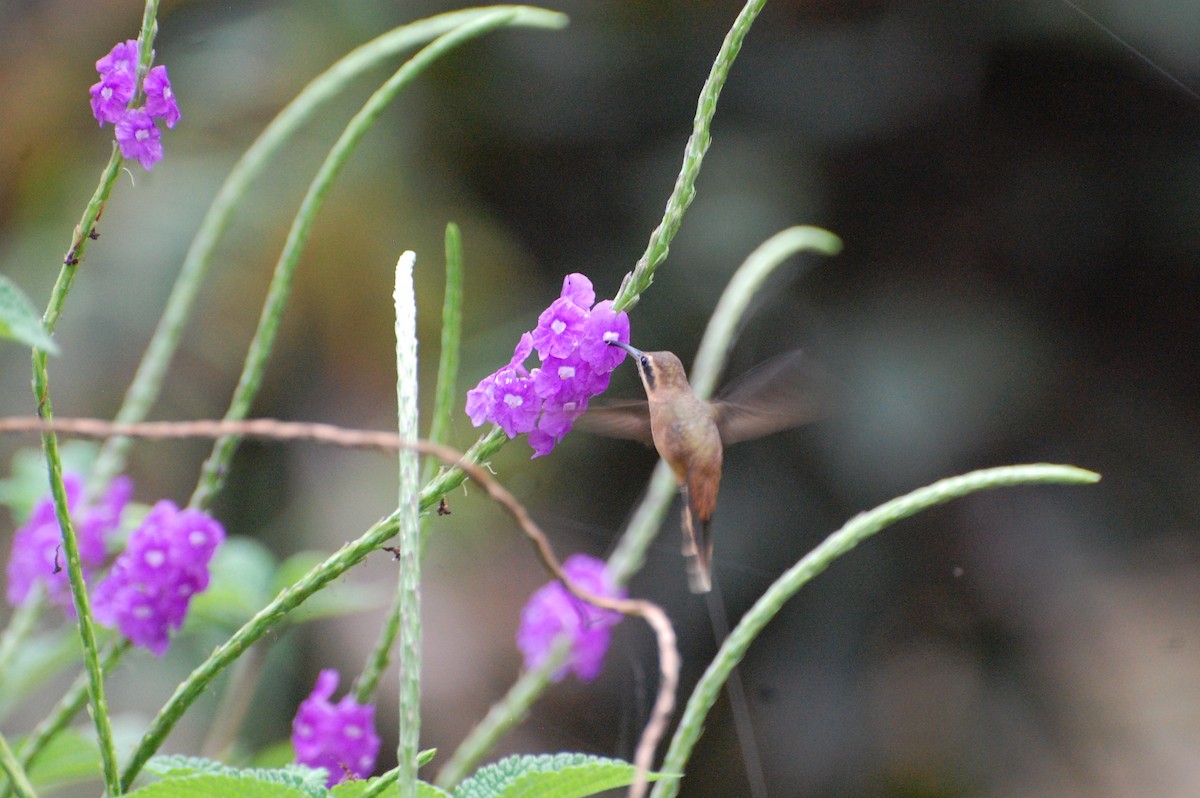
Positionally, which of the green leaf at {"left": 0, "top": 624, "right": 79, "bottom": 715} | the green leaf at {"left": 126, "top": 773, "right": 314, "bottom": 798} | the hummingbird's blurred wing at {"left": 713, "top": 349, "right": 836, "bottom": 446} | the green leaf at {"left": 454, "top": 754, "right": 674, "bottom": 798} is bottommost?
the green leaf at {"left": 126, "top": 773, "right": 314, "bottom": 798}

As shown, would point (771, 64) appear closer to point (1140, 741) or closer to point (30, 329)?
point (1140, 741)

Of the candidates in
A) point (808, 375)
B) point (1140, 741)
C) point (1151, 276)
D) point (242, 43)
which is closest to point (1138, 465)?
point (1151, 276)

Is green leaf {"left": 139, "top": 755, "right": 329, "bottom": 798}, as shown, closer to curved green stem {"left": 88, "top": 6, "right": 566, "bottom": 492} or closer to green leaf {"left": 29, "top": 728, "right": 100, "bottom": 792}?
green leaf {"left": 29, "top": 728, "right": 100, "bottom": 792}

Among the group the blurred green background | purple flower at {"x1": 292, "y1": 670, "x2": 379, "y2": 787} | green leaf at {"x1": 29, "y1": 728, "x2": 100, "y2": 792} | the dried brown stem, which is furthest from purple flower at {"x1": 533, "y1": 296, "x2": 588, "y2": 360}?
the blurred green background

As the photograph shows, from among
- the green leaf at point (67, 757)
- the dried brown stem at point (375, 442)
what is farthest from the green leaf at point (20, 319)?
the green leaf at point (67, 757)

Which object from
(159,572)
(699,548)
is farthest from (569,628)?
(159,572)

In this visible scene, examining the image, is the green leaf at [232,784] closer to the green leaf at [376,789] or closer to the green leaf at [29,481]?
the green leaf at [376,789]

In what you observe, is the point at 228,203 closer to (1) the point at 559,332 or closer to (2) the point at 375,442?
(1) the point at 559,332
